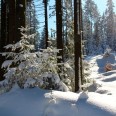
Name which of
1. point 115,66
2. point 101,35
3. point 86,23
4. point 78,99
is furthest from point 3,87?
point 101,35

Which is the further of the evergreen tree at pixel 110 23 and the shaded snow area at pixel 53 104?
the evergreen tree at pixel 110 23

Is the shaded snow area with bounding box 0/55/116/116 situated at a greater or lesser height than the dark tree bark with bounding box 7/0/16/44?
lesser

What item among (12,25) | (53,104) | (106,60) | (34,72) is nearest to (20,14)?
(12,25)

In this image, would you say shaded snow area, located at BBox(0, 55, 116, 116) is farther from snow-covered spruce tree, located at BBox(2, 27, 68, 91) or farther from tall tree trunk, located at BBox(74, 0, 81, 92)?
tall tree trunk, located at BBox(74, 0, 81, 92)

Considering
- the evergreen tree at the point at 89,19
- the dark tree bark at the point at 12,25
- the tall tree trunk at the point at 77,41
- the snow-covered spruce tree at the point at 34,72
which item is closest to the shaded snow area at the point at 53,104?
the snow-covered spruce tree at the point at 34,72

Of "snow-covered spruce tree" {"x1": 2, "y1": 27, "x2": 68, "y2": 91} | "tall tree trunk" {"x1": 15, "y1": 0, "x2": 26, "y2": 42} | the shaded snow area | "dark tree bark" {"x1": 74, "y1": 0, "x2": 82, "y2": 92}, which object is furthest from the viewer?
"dark tree bark" {"x1": 74, "y1": 0, "x2": 82, "y2": 92}

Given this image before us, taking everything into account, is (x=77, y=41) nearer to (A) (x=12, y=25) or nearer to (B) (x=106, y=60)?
(A) (x=12, y=25)

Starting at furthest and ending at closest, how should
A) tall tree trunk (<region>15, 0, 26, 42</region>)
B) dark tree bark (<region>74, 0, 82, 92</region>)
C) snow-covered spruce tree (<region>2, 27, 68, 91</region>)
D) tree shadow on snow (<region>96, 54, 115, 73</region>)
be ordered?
tree shadow on snow (<region>96, 54, 115, 73</region>) → dark tree bark (<region>74, 0, 82, 92</region>) → tall tree trunk (<region>15, 0, 26, 42</region>) → snow-covered spruce tree (<region>2, 27, 68, 91</region>)

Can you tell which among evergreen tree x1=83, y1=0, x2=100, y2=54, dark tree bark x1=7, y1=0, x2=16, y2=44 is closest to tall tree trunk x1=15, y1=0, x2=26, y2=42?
dark tree bark x1=7, y1=0, x2=16, y2=44

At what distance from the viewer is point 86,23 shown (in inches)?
3770

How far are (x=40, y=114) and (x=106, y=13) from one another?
9773 centimetres

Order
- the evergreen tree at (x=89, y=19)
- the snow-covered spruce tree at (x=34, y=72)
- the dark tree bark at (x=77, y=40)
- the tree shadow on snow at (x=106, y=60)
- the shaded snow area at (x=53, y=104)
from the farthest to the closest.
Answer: the evergreen tree at (x=89, y=19) → the tree shadow on snow at (x=106, y=60) → the dark tree bark at (x=77, y=40) → the snow-covered spruce tree at (x=34, y=72) → the shaded snow area at (x=53, y=104)

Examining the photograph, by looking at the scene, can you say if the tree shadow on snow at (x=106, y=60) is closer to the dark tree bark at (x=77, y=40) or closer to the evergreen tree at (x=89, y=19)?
the evergreen tree at (x=89, y=19)

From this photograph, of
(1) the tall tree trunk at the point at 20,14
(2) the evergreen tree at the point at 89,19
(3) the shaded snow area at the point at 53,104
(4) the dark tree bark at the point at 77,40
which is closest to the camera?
(3) the shaded snow area at the point at 53,104
